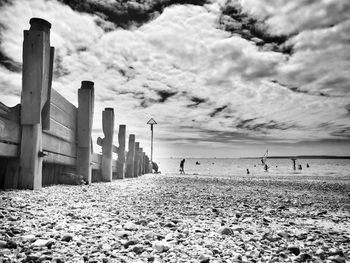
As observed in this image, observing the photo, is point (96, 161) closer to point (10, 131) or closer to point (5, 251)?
point (10, 131)

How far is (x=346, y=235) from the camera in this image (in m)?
3.55

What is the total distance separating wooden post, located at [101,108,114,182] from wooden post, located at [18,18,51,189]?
19.1 ft

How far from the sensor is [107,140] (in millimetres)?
12016

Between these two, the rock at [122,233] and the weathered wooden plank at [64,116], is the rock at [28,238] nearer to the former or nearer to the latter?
the rock at [122,233]

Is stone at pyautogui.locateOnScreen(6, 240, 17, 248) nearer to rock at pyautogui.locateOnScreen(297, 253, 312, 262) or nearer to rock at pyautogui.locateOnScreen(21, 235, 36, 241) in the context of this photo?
rock at pyautogui.locateOnScreen(21, 235, 36, 241)

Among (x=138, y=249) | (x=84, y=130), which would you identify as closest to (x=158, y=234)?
(x=138, y=249)

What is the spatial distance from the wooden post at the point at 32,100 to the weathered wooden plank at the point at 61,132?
852 millimetres

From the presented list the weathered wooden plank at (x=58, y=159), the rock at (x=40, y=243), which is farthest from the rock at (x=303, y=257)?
the weathered wooden plank at (x=58, y=159)

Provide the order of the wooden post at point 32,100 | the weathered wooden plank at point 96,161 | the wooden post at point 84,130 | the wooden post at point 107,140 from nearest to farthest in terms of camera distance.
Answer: the wooden post at point 32,100 < the wooden post at point 84,130 < the weathered wooden plank at point 96,161 < the wooden post at point 107,140

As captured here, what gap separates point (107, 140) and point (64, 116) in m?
4.07

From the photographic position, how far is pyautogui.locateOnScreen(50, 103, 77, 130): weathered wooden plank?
7.14 m

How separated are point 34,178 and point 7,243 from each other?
3.64m

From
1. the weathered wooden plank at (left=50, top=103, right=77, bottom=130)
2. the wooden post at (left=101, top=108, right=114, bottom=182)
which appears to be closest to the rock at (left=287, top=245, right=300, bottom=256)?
the weathered wooden plank at (left=50, top=103, right=77, bottom=130)

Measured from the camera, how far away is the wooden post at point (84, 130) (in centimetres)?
921
